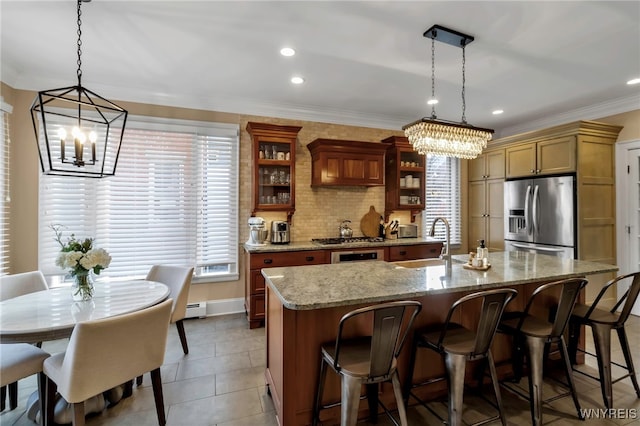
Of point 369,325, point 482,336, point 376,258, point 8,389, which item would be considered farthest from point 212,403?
point 376,258

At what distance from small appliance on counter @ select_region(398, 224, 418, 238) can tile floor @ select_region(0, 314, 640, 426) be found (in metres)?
→ 2.40

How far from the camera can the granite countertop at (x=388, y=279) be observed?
1.72 meters

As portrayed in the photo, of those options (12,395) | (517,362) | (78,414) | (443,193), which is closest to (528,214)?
(443,193)

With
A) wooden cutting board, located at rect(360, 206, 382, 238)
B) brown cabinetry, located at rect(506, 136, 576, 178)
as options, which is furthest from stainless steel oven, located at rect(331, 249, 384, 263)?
brown cabinetry, located at rect(506, 136, 576, 178)

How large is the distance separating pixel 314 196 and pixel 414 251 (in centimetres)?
164

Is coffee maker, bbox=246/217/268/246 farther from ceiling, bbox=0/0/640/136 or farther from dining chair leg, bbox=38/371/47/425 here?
dining chair leg, bbox=38/371/47/425

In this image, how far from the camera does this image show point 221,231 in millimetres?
4043

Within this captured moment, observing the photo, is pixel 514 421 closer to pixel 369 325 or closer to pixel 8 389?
pixel 369 325

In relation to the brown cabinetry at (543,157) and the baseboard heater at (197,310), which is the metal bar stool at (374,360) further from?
the brown cabinetry at (543,157)

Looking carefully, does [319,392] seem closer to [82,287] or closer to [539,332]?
[539,332]

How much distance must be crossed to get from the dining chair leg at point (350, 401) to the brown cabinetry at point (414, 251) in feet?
8.98

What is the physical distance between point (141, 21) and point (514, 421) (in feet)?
12.8

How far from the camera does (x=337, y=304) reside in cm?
164

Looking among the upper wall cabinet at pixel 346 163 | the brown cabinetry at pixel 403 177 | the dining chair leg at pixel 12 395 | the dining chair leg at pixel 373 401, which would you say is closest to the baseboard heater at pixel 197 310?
the dining chair leg at pixel 12 395
